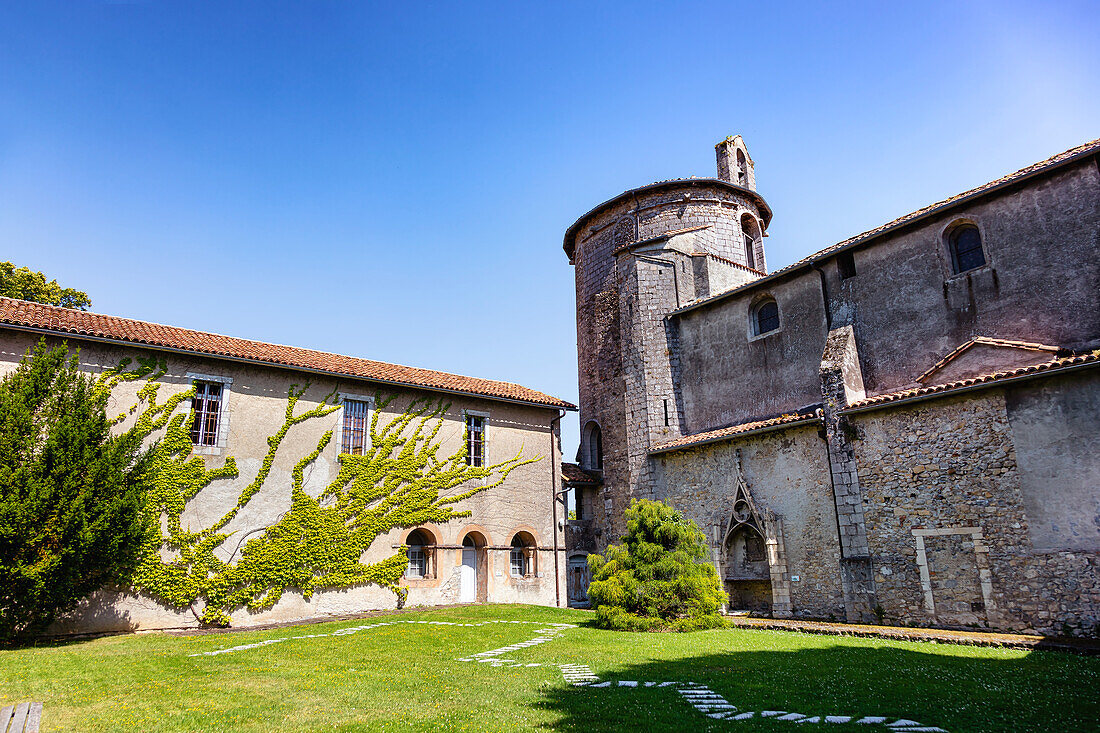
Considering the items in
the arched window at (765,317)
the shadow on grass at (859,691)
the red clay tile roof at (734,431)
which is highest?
the arched window at (765,317)

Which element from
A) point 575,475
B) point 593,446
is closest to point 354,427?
point 575,475

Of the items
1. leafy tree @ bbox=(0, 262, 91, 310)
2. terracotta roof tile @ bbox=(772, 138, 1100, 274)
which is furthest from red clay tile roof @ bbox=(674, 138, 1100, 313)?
leafy tree @ bbox=(0, 262, 91, 310)

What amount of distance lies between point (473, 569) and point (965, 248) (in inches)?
676

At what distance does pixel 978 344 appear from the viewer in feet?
51.4

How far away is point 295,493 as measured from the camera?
18.3 metres

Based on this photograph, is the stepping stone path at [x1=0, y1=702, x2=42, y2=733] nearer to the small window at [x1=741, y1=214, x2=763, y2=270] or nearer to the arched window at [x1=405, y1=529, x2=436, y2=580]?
the arched window at [x1=405, y1=529, x2=436, y2=580]

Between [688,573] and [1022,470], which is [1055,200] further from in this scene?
[688,573]

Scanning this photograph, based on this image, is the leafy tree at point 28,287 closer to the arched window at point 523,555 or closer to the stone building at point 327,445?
the stone building at point 327,445

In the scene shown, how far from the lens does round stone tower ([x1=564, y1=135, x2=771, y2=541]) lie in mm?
23781

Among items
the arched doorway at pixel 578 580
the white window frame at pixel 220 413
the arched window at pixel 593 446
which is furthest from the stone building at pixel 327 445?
the arched window at pixel 593 446

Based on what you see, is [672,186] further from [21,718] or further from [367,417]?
[21,718]

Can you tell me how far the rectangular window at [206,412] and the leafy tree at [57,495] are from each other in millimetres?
2155

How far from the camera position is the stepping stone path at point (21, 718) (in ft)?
22.4

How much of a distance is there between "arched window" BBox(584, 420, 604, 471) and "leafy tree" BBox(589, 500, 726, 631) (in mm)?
9423
